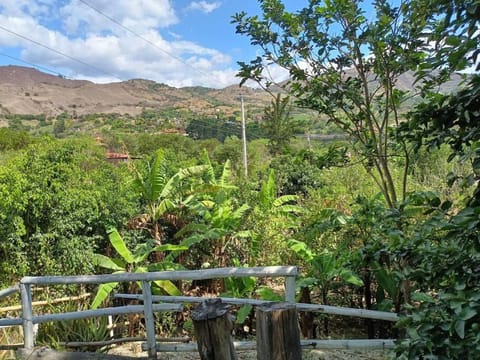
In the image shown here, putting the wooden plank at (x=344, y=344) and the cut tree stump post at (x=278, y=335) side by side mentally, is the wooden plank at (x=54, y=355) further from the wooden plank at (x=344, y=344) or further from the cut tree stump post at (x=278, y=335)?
the cut tree stump post at (x=278, y=335)

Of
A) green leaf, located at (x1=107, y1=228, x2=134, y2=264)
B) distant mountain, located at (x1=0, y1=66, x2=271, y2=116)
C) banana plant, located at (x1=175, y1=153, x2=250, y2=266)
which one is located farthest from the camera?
distant mountain, located at (x1=0, y1=66, x2=271, y2=116)

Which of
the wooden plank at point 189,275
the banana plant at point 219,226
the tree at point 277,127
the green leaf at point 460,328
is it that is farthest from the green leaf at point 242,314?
the tree at point 277,127

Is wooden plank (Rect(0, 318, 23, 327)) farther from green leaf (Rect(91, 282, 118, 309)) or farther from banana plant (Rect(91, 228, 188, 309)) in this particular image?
banana plant (Rect(91, 228, 188, 309))

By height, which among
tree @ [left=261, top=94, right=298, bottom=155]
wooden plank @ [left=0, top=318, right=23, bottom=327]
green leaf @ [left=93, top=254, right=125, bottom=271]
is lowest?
wooden plank @ [left=0, top=318, right=23, bottom=327]

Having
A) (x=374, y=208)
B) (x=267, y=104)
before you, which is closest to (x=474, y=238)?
(x=374, y=208)

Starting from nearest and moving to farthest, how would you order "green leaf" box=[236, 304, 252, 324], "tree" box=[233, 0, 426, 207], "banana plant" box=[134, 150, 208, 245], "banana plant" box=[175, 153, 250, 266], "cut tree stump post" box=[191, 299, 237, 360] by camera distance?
1. "cut tree stump post" box=[191, 299, 237, 360]
2. "tree" box=[233, 0, 426, 207]
3. "green leaf" box=[236, 304, 252, 324]
4. "banana plant" box=[175, 153, 250, 266]
5. "banana plant" box=[134, 150, 208, 245]

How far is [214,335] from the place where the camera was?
1.24 meters

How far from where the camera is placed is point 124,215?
6.21 meters

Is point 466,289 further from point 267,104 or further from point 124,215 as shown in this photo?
point 267,104

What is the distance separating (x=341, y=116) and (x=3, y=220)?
4274mm

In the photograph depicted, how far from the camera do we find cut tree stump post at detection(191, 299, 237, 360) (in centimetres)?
123

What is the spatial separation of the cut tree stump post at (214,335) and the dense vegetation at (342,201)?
1.85 ft

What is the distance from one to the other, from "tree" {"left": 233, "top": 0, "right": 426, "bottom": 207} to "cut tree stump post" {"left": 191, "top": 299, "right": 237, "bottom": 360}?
1887mm

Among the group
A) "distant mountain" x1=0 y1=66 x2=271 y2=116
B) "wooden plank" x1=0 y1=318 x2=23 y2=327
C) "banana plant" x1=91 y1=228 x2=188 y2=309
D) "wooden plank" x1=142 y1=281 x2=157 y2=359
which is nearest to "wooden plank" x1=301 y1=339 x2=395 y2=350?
"wooden plank" x1=142 y1=281 x2=157 y2=359
